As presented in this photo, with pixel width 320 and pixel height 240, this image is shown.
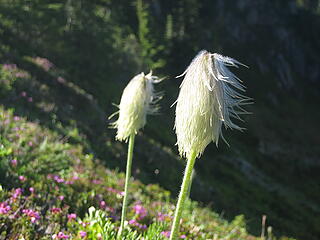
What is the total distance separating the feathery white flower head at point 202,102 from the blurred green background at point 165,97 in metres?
7.92

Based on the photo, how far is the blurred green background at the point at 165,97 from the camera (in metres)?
13.1

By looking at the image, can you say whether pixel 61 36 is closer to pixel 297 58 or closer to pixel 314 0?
pixel 297 58

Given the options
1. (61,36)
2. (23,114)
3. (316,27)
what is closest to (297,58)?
(316,27)

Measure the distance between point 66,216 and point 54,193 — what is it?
0.77 meters

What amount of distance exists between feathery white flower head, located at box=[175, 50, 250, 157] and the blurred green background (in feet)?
26.0

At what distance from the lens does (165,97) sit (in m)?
33.5

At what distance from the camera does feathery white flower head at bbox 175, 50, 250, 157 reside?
7.55 feet

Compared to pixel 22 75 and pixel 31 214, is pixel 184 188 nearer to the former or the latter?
pixel 31 214

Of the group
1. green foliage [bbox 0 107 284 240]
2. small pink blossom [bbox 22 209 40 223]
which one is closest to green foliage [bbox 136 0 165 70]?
green foliage [bbox 0 107 284 240]

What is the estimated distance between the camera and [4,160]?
550 cm

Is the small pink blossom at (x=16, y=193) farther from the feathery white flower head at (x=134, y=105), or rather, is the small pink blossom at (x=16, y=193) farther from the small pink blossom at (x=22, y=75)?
the small pink blossom at (x=22, y=75)

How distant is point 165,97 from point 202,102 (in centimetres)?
3128

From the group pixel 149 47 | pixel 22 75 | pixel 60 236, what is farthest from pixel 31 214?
pixel 149 47

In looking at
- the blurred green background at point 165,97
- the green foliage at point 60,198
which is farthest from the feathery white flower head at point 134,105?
the blurred green background at point 165,97
